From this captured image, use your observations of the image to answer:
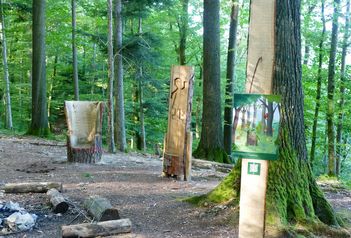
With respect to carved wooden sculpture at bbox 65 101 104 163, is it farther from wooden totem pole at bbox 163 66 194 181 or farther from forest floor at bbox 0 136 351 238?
wooden totem pole at bbox 163 66 194 181

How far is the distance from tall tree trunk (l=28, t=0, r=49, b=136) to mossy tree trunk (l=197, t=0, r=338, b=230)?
11294 millimetres

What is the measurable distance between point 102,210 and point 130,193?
5.13 feet

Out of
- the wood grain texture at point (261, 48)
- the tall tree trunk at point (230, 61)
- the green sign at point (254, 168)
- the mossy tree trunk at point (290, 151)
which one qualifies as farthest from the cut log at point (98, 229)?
the tall tree trunk at point (230, 61)

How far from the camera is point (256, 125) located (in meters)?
2.75

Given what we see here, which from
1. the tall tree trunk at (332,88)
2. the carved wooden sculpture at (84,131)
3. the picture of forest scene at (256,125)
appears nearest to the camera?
the picture of forest scene at (256,125)

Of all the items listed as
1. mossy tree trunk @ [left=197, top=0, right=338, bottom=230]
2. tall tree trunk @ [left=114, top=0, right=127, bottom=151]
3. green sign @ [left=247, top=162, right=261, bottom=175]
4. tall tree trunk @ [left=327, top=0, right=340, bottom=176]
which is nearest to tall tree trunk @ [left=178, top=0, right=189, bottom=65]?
tall tree trunk @ [left=114, top=0, right=127, bottom=151]

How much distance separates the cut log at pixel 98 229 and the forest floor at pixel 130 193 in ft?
0.40

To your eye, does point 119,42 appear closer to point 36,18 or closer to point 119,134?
point 119,134

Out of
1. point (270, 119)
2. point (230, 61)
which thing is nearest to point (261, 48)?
point (270, 119)

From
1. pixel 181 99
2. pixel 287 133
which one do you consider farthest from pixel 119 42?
pixel 287 133

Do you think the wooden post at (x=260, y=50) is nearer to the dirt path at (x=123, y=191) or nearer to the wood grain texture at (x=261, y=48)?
the wood grain texture at (x=261, y=48)

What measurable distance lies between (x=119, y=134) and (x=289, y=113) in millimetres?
8926

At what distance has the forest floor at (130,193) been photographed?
4109 millimetres

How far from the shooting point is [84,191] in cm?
577
